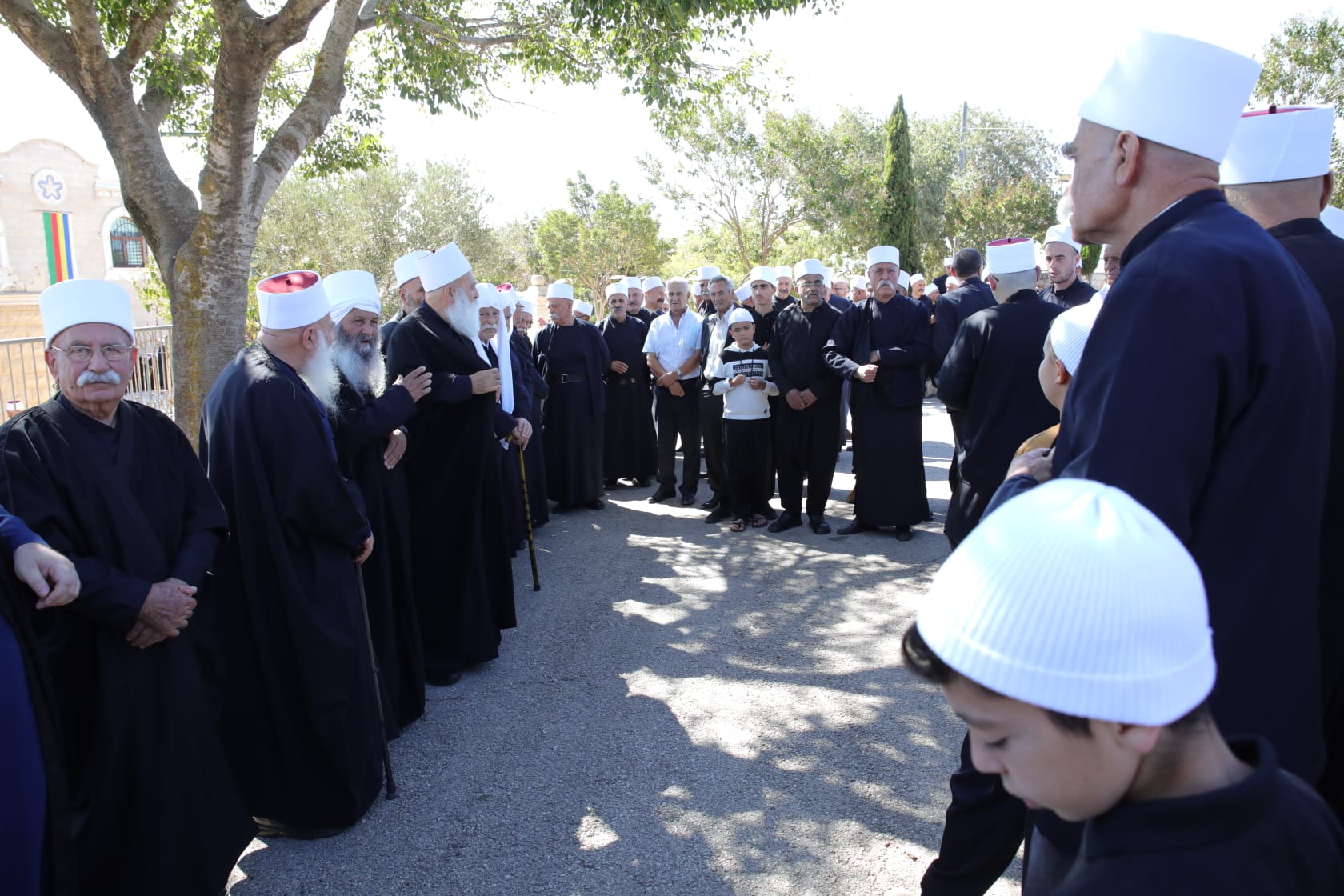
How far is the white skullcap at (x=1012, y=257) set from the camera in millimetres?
5086

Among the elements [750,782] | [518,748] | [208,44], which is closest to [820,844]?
[750,782]

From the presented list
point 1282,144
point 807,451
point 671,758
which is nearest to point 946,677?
point 1282,144

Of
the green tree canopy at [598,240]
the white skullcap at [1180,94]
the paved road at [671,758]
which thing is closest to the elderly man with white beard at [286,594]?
the paved road at [671,758]

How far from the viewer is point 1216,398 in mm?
1418

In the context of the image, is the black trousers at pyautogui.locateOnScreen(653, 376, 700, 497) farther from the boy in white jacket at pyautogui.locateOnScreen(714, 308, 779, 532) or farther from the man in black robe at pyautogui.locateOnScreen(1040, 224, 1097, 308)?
the man in black robe at pyautogui.locateOnScreen(1040, 224, 1097, 308)

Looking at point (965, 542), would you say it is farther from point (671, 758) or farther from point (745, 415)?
point (745, 415)

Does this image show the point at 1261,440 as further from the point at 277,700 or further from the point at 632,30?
the point at 632,30

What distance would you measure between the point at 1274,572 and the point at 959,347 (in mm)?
3528

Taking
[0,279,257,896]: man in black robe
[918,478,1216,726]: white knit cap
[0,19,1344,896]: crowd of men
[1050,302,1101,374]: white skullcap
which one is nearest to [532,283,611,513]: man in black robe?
[0,19,1344,896]: crowd of men

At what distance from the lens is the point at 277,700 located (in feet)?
11.6

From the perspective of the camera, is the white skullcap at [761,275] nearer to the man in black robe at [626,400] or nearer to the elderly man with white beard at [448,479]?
the man in black robe at [626,400]

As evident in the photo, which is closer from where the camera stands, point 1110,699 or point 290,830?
point 1110,699

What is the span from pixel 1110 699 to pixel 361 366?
4184 mm

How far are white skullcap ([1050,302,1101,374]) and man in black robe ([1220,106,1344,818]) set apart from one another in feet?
1.50
